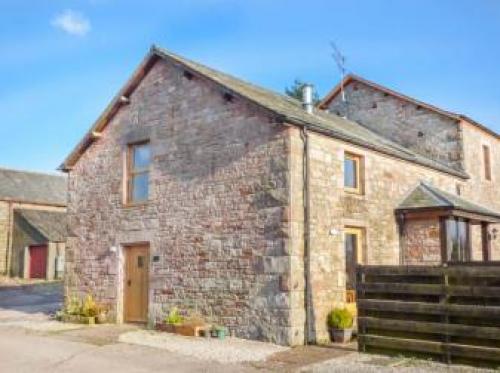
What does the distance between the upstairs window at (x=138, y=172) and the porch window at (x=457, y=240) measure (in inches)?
330

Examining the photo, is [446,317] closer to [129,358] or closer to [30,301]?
[129,358]

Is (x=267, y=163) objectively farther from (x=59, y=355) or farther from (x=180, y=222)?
(x=59, y=355)

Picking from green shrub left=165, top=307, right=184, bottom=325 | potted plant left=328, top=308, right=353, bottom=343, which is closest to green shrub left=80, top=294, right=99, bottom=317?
green shrub left=165, top=307, right=184, bottom=325

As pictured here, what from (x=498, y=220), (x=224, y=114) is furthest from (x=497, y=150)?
(x=224, y=114)

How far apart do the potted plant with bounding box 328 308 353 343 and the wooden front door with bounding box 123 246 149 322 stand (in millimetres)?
5407

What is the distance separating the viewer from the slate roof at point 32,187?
121 ft

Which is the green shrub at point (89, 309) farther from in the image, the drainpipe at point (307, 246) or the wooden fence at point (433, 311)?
the wooden fence at point (433, 311)

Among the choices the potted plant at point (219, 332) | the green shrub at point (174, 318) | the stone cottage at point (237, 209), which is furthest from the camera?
the green shrub at point (174, 318)

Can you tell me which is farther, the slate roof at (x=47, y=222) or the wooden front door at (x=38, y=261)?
the slate roof at (x=47, y=222)

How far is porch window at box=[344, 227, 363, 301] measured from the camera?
42.8 ft

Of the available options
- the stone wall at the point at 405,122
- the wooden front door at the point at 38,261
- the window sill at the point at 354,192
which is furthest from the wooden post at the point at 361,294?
the wooden front door at the point at 38,261

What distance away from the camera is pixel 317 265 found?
12047mm

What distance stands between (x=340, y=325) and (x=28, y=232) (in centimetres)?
2846

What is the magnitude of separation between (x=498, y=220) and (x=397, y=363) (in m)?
9.26
